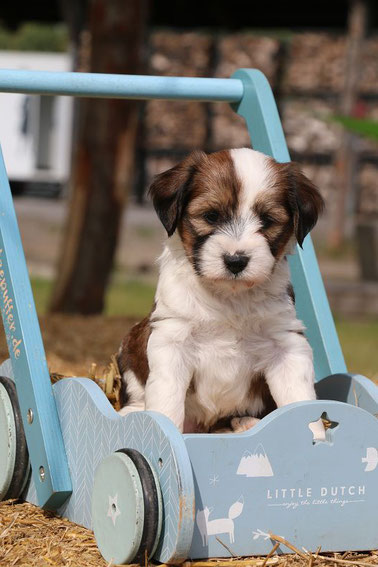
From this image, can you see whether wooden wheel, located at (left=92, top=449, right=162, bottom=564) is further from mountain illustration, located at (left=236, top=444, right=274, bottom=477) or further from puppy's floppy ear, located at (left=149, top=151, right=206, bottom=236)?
puppy's floppy ear, located at (left=149, top=151, right=206, bottom=236)

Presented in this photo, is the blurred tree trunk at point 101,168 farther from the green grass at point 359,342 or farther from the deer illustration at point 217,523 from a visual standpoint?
the deer illustration at point 217,523

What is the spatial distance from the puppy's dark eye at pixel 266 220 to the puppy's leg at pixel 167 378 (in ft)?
1.72

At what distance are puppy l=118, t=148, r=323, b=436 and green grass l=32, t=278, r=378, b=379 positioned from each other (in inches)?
209

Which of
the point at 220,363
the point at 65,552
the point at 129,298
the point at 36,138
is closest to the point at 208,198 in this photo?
the point at 220,363

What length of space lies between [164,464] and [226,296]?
84 centimetres

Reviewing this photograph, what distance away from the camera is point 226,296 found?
370 centimetres

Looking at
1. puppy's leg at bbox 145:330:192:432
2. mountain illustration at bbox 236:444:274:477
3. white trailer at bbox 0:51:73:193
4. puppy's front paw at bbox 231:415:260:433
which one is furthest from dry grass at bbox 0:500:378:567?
white trailer at bbox 0:51:73:193

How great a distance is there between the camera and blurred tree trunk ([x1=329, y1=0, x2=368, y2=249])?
1416cm

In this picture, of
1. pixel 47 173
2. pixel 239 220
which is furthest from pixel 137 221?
pixel 239 220

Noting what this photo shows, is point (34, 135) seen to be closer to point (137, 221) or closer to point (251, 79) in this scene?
point (137, 221)

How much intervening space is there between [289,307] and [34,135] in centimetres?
1399

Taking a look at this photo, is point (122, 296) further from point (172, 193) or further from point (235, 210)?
point (235, 210)

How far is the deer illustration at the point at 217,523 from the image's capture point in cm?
312

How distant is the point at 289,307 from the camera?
3791mm
